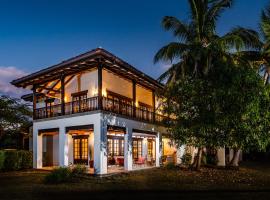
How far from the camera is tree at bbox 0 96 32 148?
2472cm

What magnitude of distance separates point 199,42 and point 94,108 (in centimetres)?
746

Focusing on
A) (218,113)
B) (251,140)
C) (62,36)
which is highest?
(62,36)

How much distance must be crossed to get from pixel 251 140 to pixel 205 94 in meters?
3.40

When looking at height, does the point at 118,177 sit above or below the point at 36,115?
below

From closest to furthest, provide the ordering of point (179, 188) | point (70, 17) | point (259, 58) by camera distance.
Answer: point (179, 188)
point (259, 58)
point (70, 17)

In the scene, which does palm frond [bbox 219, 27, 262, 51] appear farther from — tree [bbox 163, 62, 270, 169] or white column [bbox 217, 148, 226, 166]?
white column [bbox 217, 148, 226, 166]

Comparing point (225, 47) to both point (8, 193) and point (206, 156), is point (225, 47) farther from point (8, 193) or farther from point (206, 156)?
point (8, 193)

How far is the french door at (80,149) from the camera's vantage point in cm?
2208

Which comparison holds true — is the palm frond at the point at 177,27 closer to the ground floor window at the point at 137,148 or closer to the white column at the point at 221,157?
the ground floor window at the point at 137,148

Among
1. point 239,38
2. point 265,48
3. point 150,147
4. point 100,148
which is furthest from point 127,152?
point 265,48

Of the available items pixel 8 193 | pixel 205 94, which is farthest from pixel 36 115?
pixel 205 94

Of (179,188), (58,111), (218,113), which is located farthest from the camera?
(58,111)

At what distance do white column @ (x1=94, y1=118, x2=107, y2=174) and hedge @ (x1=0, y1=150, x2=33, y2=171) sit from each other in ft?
23.2

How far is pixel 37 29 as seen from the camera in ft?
91.0
